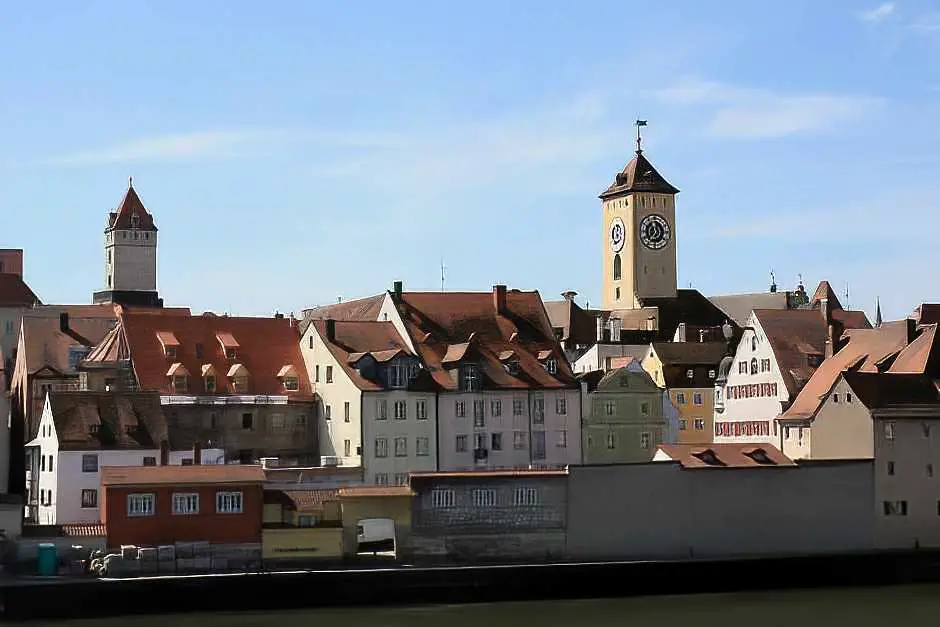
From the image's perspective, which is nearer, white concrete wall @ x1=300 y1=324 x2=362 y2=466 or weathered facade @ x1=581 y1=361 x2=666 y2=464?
white concrete wall @ x1=300 y1=324 x2=362 y2=466

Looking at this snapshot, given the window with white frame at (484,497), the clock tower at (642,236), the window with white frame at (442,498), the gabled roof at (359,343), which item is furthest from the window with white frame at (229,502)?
the clock tower at (642,236)

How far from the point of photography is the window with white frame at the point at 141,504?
201ft

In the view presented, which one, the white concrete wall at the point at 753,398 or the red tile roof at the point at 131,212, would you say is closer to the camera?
the white concrete wall at the point at 753,398

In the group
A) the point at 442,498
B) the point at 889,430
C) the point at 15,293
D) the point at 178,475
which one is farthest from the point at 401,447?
the point at 15,293

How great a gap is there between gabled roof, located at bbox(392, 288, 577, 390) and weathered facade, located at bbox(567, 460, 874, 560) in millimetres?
12770

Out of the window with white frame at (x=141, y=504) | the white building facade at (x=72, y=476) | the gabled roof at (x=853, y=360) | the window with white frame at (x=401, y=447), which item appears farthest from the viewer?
the gabled roof at (x=853, y=360)

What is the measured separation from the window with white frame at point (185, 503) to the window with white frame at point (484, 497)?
1031 cm

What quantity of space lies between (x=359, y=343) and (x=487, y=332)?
6.74 metres

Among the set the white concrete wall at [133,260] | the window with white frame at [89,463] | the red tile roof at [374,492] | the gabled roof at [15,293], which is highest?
the white concrete wall at [133,260]

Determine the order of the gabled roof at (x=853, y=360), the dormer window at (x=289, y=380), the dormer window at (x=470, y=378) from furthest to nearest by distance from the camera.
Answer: the dormer window at (x=289, y=380)
the dormer window at (x=470, y=378)
the gabled roof at (x=853, y=360)

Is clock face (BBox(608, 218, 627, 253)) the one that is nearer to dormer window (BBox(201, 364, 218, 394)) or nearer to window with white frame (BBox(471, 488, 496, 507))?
dormer window (BBox(201, 364, 218, 394))

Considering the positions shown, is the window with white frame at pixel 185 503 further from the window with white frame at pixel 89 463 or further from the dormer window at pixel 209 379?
the dormer window at pixel 209 379

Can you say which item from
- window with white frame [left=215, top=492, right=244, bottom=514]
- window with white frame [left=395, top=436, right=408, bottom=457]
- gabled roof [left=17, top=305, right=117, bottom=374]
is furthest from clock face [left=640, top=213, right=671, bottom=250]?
window with white frame [left=215, top=492, right=244, bottom=514]

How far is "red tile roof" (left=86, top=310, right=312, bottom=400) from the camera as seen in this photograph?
7612 centimetres
